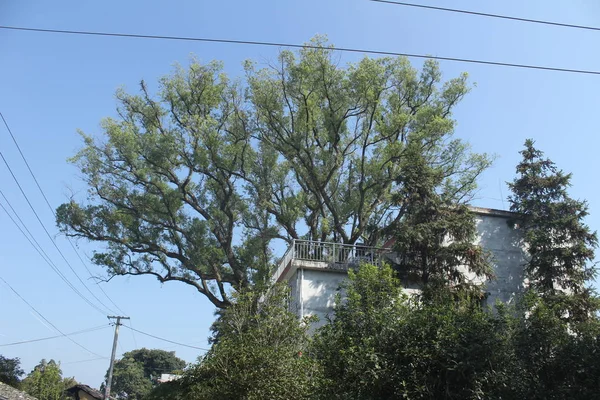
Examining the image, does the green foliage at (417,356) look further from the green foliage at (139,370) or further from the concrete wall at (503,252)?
the green foliage at (139,370)

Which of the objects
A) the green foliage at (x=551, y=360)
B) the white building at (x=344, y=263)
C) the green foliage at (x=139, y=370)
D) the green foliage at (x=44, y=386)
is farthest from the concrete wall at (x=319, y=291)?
the green foliage at (x=139, y=370)

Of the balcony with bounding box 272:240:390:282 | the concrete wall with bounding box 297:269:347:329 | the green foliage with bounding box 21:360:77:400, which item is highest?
the balcony with bounding box 272:240:390:282

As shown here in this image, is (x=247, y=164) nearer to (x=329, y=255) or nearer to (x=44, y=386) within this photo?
(x=329, y=255)

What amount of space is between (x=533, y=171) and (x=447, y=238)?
12.4ft

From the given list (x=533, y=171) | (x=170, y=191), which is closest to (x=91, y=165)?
(x=170, y=191)

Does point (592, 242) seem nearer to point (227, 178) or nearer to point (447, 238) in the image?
point (447, 238)

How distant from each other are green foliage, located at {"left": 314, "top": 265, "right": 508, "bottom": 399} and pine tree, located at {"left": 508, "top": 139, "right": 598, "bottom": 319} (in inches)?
304

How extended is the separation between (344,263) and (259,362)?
6.26 meters

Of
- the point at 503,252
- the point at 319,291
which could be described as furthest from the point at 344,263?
the point at 503,252

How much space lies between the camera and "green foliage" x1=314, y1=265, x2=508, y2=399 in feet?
22.1

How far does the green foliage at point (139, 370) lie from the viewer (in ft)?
215

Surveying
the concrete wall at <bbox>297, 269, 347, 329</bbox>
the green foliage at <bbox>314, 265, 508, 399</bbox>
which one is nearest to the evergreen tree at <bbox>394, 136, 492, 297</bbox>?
the concrete wall at <bbox>297, 269, 347, 329</bbox>

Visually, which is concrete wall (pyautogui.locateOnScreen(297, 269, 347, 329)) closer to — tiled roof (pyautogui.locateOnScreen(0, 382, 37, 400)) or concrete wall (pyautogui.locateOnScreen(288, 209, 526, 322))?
concrete wall (pyautogui.locateOnScreen(288, 209, 526, 322))

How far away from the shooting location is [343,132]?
2059 cm
